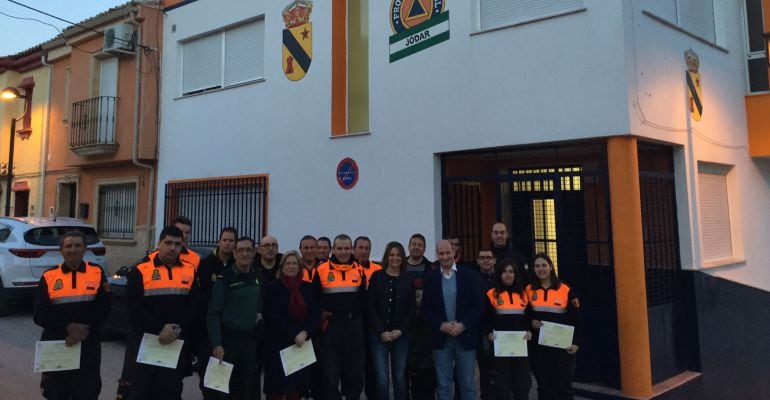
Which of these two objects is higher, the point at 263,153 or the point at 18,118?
the point at 18,118

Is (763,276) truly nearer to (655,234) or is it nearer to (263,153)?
(655,234)

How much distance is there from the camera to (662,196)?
6848mm

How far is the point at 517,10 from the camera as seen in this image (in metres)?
6.87

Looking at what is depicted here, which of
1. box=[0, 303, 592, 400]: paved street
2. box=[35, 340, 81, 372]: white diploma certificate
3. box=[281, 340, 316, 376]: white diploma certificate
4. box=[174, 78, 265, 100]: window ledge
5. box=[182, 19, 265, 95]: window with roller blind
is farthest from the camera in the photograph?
box=[182, 19, 265, 95]: window with roller blind

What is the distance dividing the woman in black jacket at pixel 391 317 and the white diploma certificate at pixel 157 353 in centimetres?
168

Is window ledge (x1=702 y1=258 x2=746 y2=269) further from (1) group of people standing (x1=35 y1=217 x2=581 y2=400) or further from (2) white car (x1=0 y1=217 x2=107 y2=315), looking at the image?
(2) white car (x1=0 y1=217 x2=107 y2=315)

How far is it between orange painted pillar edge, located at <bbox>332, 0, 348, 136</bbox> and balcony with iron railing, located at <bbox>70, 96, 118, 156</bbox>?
602cm

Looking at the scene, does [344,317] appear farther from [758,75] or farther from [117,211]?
[117,211]

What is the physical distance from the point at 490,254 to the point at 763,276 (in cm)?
596

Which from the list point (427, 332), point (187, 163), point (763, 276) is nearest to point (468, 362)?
point (427, 332)

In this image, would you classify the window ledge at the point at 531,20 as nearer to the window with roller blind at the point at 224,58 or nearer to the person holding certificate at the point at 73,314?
the window with roller blind at the point at 224,58

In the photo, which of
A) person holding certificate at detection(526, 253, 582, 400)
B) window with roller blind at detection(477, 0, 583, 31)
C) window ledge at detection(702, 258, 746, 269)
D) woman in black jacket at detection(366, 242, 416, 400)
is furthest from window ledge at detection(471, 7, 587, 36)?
window ledge at detection(702, 258, 746, 269)

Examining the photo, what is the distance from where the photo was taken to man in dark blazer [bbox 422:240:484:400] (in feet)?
15.6

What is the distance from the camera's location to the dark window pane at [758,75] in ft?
28.1
